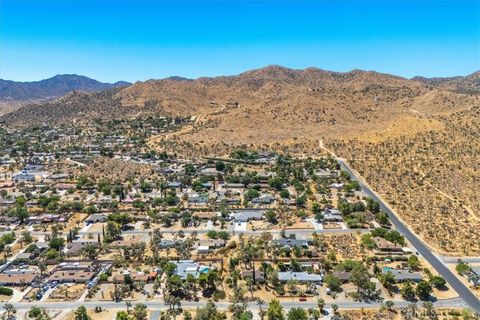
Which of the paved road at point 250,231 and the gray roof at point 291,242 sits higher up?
the paved road at point 250,231

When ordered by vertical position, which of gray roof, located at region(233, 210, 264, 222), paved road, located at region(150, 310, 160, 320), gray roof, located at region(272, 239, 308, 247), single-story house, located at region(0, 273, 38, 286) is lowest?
paved road, located at region(150, 310, 160, 320)

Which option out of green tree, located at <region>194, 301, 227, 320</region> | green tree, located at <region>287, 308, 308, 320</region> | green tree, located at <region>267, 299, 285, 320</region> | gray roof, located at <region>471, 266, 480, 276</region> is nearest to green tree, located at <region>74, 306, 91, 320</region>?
green tree, located at <region>194, 301, 227, 320</region>

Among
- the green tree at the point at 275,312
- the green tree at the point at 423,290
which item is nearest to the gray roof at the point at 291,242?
the green tree at the point at 423,290

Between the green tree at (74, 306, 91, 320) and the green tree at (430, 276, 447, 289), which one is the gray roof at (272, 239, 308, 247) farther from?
the green tree at (74, 306, 91, 320)

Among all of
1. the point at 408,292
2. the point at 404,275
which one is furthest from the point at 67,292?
the point at 404,275

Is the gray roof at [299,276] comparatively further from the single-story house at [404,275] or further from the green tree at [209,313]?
the green tree at [209,313]

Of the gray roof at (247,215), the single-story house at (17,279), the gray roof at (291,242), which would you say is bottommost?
the single-story house at (17,279)

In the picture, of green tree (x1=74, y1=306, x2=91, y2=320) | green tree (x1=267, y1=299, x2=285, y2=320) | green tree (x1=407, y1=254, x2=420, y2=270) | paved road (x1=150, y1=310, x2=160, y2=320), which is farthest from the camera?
green tree (x1=407, y1=254, x2=420, y2=270)

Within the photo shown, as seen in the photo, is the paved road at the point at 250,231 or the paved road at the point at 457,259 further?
the paved road at the point at 250,231
